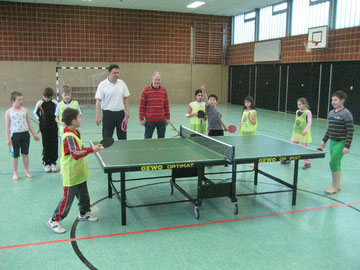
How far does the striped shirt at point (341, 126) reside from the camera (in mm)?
4527

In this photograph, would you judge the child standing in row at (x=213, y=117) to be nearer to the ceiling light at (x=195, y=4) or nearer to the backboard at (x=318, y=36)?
the backboard at (x=318, y=36)

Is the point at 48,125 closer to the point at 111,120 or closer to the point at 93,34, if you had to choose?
the point at 111,120

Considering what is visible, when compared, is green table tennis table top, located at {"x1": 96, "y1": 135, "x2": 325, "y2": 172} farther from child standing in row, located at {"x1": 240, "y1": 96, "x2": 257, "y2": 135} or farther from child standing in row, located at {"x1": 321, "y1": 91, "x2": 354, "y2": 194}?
child standing in row, located at {"x1": 240, "y1": 96, "x2": 257, "y2": 135}

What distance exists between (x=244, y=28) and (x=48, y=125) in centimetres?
1463

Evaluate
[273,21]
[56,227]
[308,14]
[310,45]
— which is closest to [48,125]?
[56,227]

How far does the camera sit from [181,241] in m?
3.44

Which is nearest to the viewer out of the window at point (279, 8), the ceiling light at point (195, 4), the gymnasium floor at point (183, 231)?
the gymnasium floor at point (183, 231)

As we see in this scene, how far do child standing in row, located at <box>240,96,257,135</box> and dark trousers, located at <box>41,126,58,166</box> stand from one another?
3239mm

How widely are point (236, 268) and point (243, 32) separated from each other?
1685 centimetres

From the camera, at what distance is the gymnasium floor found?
306cm

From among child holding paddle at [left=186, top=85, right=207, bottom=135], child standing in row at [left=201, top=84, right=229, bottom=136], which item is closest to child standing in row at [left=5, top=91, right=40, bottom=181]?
child holding paddle at [left=186, top=85, right=207, bottom=135]

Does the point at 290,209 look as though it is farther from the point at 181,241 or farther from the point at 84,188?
the point at 84,188

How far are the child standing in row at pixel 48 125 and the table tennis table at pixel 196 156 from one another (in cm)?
161

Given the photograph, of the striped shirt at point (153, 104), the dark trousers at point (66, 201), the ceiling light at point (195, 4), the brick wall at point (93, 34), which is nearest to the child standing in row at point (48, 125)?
the striped shirt at point (153, 104)
